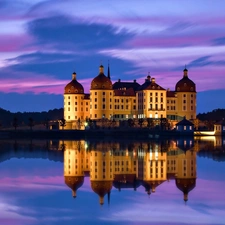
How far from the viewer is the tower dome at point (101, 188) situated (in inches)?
575

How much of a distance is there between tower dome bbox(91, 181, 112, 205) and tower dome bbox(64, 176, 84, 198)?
1.46 feet

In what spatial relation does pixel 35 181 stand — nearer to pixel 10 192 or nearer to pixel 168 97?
pixel 10 192

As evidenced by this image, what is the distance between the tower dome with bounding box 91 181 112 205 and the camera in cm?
1460

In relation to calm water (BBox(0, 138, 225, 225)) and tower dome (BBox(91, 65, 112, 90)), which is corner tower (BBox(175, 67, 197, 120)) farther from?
calm water (BBox(0, 138, 225, 225))

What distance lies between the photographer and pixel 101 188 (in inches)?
623

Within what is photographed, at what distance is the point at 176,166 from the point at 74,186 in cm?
667

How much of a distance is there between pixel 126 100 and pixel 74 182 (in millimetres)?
60233

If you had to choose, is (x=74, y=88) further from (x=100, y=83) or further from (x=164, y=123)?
(x=164, y=123)

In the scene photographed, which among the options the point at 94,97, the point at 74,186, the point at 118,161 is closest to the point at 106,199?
the point at 74,186

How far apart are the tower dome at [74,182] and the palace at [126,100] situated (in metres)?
55.8

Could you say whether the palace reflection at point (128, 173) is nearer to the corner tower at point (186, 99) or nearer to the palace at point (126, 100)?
the palace at point (126, 100)

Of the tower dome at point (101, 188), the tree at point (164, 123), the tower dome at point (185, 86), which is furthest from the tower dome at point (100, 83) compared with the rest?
the tower dome at point (101, 188)

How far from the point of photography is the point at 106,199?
45.9 feet

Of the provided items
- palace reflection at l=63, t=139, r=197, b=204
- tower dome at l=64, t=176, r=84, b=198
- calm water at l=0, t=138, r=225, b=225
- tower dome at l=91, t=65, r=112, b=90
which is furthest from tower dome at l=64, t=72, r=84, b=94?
tower dome at l=64, t=176, r=84, b=198
